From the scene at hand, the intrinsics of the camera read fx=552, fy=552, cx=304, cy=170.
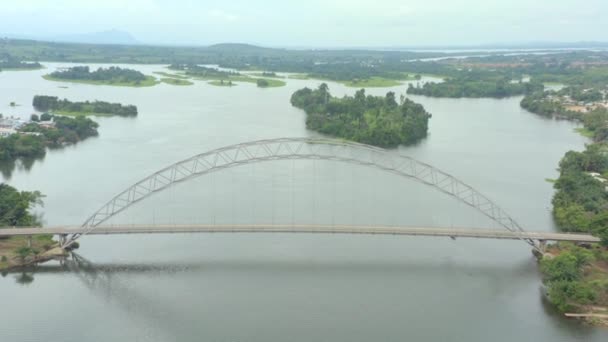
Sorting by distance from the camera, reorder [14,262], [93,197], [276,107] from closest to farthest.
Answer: [14,262]
[93,197]
[276,107]

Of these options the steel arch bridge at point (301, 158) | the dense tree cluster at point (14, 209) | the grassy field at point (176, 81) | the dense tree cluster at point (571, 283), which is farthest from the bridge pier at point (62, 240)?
the grassy field at point (176, 81)

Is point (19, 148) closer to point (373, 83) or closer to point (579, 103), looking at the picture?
point (373, 83)

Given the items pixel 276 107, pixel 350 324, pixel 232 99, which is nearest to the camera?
pixel 350 324

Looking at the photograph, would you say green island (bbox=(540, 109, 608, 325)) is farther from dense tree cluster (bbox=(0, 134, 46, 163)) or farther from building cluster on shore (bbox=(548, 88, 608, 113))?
dense tree cluster (bbox=(0, 134, 46, 163))

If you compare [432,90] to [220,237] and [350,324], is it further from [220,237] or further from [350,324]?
[350,324]

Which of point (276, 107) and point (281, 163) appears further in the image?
point (276, 107)

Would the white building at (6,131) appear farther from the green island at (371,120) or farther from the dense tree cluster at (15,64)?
the dense tree cluster at (15,64)

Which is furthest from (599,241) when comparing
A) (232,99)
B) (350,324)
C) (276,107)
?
(232,99)
